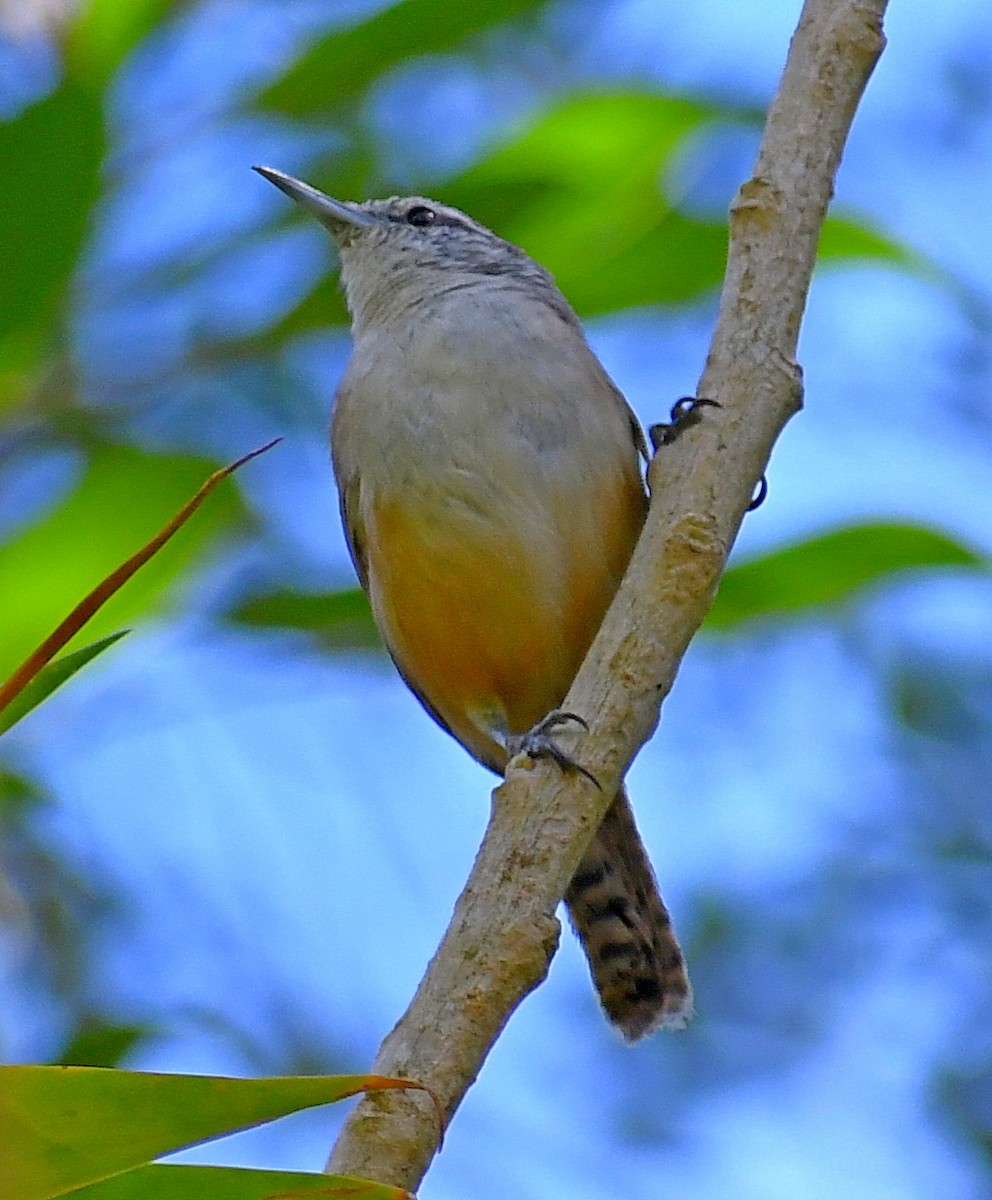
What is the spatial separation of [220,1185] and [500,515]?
292 cm

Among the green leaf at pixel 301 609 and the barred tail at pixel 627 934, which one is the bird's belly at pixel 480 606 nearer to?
the green leaf at pixel 301 609

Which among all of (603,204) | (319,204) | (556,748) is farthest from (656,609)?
(319,204)

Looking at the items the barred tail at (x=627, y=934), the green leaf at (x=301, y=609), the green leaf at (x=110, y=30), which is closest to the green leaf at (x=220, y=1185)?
the green leaf at (x=301, y=609)

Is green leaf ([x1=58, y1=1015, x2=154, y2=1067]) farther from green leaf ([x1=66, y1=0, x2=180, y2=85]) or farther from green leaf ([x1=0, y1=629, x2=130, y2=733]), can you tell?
green leaf ([x1=66, y1=0, x2=180, y2=85])

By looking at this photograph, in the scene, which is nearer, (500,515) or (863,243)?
(863,243)

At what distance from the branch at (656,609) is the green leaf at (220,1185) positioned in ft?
1.45

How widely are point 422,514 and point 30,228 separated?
4.37ft

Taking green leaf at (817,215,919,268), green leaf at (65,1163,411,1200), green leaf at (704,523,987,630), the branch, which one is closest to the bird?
green leaf at (704,523,987,630)

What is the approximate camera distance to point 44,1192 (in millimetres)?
1566

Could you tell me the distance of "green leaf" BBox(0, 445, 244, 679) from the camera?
3953 mm

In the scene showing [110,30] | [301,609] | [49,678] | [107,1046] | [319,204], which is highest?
[319,204]

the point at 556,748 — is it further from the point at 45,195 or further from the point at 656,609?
the point at 45,195

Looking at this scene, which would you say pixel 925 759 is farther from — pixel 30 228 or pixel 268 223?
pixel 30 228

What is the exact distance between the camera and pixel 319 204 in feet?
17.7
